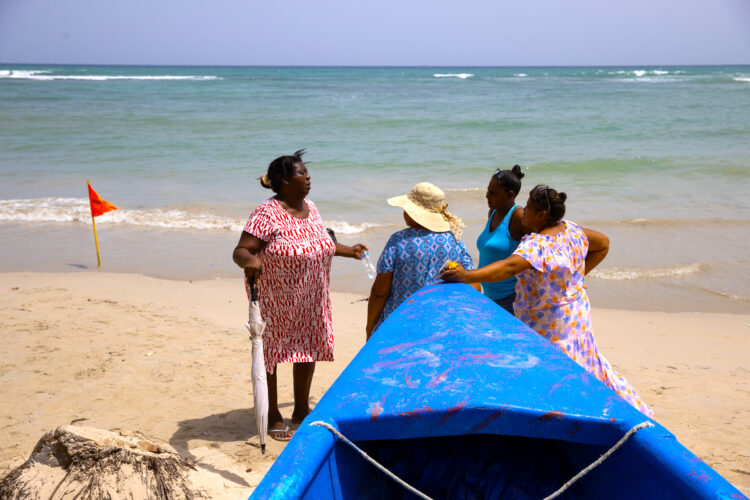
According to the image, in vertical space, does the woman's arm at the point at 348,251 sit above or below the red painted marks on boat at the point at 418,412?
above

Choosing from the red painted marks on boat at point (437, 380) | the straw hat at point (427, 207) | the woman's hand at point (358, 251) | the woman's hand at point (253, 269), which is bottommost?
the red painted marks on boat at point (437, 380)

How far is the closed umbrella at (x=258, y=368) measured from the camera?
355cm

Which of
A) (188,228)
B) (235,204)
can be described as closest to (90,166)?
(235,204)

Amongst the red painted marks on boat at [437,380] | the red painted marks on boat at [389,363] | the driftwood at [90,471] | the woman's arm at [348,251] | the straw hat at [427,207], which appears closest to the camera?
the red painted marks on boat at [437,380]

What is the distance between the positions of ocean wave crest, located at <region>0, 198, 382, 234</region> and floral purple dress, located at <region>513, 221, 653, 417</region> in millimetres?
6747

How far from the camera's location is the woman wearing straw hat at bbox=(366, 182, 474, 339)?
367 cm

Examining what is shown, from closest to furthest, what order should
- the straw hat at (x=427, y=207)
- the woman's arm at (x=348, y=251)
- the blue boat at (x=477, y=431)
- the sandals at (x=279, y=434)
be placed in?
the blue boat at (x=477, y=431) < the straw hat at (x=427, y=207) < the sandals at (x=279, y=434) < the woman's arm at (x=348, y=251)

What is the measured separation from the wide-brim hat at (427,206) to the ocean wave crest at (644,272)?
4629 millimetres

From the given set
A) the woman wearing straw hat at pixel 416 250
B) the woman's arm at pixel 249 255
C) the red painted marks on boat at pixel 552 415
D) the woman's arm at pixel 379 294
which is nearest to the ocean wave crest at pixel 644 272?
the woman wearing straw hat at pixel 416 250

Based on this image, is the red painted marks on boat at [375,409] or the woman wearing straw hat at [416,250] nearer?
the red painted marks on boat at [375,409]

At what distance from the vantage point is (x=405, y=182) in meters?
14.2

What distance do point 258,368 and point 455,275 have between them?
3.69 ft

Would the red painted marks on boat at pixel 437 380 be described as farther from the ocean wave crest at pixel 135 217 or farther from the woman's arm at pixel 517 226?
the ocean wave crest at pixel 135 217

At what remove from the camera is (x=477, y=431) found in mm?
2373
